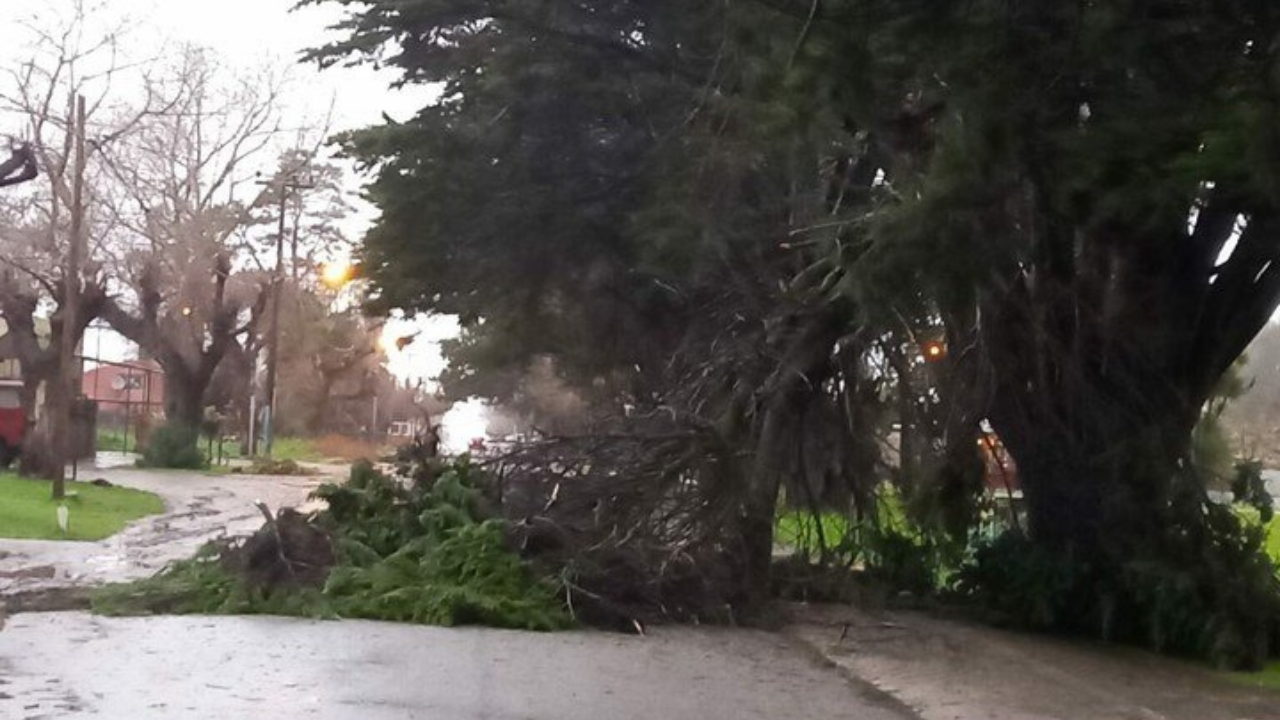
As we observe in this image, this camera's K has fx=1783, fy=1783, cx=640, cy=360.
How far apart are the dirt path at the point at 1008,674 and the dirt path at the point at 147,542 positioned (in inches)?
302

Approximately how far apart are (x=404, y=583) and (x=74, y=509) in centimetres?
1493

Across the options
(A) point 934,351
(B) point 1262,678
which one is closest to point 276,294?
(A) point 934,351

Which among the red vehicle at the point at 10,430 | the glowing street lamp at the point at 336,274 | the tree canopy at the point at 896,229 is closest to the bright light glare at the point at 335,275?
the glowing street lamp at the point at 336,274

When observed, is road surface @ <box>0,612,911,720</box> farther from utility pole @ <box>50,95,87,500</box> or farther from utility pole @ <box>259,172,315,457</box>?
utility pole @ <box>259,172,315,457</box>

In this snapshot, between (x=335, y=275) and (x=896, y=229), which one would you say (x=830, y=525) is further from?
(x=335, y=275)

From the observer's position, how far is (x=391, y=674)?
12.8 metres

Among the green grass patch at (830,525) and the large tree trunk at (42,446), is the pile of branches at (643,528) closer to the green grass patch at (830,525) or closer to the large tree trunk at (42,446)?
the green grass patch at (830,525)

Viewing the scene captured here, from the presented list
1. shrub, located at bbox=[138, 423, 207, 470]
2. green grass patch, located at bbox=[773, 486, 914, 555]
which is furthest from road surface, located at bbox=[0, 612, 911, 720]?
shrub, located at bbox=[138, 423, 207, 470]

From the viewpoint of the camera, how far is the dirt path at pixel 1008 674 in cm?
1319

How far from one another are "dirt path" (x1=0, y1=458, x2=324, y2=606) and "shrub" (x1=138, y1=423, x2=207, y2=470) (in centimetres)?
706

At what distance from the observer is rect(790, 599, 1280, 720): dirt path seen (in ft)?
43.3

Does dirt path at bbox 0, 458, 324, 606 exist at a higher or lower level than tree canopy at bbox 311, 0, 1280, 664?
lower

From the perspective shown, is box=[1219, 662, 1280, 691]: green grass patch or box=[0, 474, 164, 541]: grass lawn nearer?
box=[1219, 662, 1280, 691]: green grass patch

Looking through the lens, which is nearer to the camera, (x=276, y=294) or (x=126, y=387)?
(x=276, y=294)
